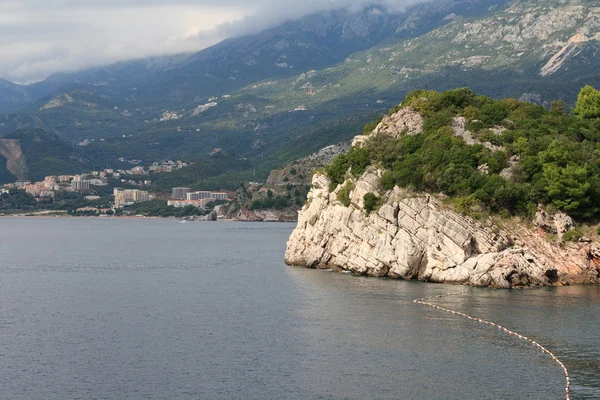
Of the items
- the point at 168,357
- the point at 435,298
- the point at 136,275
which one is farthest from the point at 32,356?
the point at 136,275

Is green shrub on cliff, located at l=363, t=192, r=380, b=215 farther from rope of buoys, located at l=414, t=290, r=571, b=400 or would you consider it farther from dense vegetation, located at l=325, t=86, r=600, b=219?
rope of buoys, located at l=414, t=290, r=571, b=400

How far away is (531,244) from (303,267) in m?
26.0

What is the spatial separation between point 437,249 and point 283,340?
997 inches

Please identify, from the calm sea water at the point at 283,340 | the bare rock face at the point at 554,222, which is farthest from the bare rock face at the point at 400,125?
the bare rock face at the point at 554,222

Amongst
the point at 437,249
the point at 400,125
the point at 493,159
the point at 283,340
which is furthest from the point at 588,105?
the point at 283,340

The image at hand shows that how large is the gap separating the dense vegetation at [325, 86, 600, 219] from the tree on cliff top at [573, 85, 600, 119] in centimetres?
180

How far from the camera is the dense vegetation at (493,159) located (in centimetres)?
7444

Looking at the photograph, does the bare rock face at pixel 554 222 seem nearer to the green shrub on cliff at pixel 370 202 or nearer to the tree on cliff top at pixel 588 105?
the green shrub on cliff at pixel 370 202

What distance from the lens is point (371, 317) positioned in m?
57.1

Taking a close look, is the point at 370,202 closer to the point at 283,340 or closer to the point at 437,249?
the point at 437,249

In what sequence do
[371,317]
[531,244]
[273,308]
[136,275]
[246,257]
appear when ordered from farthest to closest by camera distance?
[246,257]
[136,275]
[531,244]
[273,308]
[371,317]

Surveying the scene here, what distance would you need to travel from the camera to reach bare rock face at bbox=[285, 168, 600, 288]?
69.1m

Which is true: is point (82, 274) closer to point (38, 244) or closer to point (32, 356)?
point (32, 356)

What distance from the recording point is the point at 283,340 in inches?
1980
